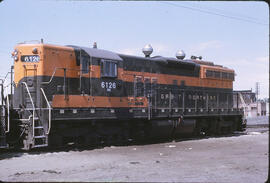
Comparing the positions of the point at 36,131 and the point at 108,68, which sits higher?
the point at 108,68

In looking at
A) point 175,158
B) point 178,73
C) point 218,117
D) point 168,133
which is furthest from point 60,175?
point 218,117

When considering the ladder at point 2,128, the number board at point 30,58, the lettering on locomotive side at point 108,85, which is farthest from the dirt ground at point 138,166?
the number board at point 30,58

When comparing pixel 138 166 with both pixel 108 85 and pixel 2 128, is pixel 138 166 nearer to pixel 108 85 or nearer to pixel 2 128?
pixel 2 128

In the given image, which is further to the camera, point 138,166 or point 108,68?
point 108,68

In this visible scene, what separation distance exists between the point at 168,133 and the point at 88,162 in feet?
23.8

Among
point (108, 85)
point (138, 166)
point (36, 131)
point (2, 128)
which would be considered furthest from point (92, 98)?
point (138, 166)

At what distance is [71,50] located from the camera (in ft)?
40.0

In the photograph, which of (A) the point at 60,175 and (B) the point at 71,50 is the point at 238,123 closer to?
(B) the point at 71,50

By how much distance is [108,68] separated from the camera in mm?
12805

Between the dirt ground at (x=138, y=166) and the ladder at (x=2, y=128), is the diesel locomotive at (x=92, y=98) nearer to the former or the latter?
the ladder at (x=2, y=128)

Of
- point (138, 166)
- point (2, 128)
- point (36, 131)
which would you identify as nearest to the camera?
point (138, 166)

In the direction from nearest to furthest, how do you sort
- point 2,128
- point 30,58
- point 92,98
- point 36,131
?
point 2,128
point 36,131
point 30,58
point 92,98

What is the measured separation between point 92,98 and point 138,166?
478cm

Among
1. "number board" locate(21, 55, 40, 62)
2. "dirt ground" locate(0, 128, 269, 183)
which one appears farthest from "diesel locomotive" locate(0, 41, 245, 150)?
"dirt ground" locate(0, 128, 269, 183)
